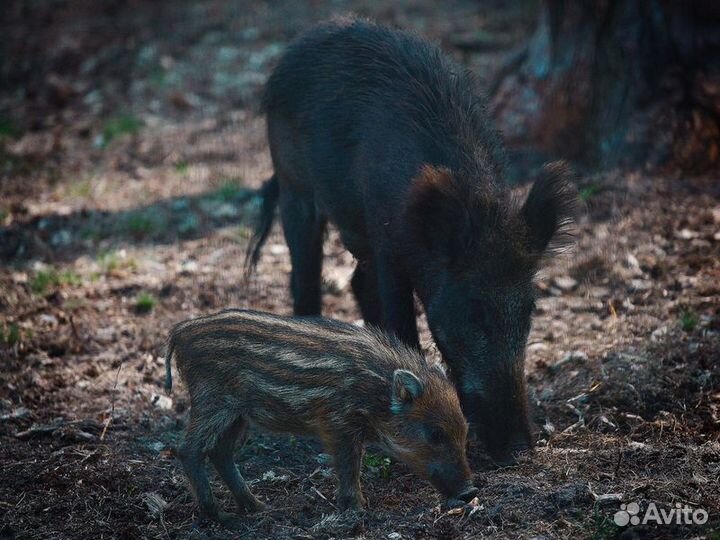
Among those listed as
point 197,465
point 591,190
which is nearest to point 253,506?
point 197,465

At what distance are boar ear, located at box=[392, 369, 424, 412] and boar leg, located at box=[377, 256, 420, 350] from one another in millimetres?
711

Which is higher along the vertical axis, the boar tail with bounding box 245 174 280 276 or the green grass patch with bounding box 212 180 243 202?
the boar tail with bounding box 245 174 280 276

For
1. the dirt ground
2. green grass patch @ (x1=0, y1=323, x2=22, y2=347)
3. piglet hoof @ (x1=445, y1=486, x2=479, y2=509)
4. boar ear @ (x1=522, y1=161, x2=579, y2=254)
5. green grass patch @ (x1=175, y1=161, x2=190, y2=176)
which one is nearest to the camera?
piglet hoof @ (x1=445, y1=486, x2=479, y2=509)

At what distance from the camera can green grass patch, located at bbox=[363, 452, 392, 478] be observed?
4328mm

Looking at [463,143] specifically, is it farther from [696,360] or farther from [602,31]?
[602,31]

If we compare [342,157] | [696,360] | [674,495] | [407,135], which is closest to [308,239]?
[342,157]

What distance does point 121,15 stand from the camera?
12.9 metres

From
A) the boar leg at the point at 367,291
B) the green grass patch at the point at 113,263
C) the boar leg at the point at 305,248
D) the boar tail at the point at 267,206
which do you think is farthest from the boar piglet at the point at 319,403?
the green grass patch at the point at 113,263

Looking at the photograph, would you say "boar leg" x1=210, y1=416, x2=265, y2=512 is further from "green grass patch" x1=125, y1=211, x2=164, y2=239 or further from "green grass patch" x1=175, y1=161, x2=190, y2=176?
"green grass patch" x1=175, y1=161, x2=190, y2=176

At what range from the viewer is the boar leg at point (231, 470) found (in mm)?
3982

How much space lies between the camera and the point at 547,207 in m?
4.31

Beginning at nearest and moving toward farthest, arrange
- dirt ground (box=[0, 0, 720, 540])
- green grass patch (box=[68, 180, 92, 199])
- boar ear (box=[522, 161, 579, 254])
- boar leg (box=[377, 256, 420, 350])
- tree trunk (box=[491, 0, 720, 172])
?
dirt ground (box=[0, 0, 720, 540])
boar ear (box=[522, 161, 579, 254])
boar leg (box=[377, 256, 420, 350])
tree trunk (box=[491, 0, 720, 172])
green grass patch (box=[68, 180, 92, 199])

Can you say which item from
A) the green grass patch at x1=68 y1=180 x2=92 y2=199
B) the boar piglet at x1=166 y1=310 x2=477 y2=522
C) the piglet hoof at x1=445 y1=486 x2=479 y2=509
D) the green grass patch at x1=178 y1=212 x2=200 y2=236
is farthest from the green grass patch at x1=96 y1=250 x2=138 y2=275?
the piglet hoof at x1=445 y1=486 x2=479 y2=509

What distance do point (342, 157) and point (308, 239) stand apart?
2.15 ft
